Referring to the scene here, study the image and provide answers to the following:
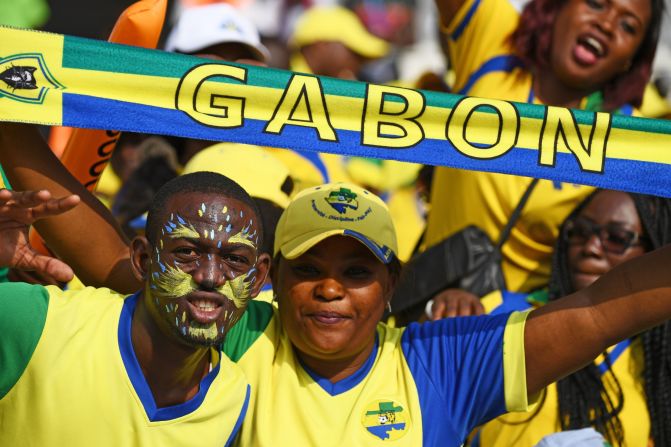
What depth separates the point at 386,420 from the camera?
3141 mm

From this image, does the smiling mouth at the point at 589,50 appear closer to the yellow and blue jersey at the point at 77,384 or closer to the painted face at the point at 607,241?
the painted face at the point at 607,241

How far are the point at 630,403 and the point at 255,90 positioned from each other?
1.84 meters

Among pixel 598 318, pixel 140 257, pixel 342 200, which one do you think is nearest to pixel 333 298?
pixel 342 200

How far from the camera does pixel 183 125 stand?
3123mm

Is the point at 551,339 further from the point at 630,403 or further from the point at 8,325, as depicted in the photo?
the point at 8,325

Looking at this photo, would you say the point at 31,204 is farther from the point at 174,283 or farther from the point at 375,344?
the point at 375,344

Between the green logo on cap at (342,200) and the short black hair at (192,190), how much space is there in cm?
34

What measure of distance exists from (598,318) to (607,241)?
1230 millimetres

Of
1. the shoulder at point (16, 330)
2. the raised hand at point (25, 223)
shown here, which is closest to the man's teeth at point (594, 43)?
→ the raised hand at point (25, 223)

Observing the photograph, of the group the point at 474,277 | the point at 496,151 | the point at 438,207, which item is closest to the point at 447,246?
the point at 474,277

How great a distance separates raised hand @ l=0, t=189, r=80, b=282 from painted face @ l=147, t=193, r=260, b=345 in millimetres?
235

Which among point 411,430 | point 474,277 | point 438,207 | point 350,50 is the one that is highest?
point 350,50

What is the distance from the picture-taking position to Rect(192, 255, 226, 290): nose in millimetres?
2873

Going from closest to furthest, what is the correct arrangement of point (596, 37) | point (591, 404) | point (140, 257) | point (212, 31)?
point (140, 257) → point (591, 404) → point (596, 37) → point (212, 31)
